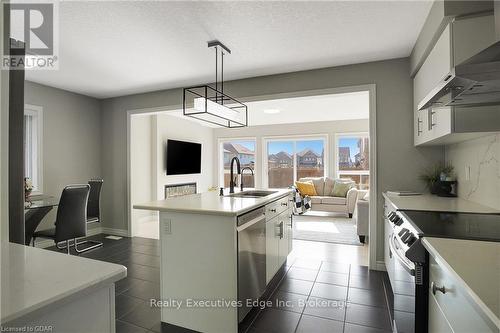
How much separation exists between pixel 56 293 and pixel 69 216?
10.4ft

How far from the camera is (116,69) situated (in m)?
3.38

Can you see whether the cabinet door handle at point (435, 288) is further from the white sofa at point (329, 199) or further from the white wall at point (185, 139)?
the white wall at point (185, 139)

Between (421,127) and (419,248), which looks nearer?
(419,248)

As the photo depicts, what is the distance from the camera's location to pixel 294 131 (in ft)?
25.9

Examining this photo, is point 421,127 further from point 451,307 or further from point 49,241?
point 49,241

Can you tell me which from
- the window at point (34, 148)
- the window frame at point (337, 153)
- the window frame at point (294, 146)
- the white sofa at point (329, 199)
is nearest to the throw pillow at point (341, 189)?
the white sofa at point (329, 199)

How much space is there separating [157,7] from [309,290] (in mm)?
2911

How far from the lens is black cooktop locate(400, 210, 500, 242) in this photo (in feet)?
4.06

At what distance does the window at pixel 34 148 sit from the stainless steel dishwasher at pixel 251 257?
12.4 feet

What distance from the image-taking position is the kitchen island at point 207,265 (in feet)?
5.97

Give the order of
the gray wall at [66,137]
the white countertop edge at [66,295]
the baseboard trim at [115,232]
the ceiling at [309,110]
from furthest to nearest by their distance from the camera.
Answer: the ceiling at [309,110]
the baseboard trim at [115,232]
the gray wall at [66,137]
the white countertop edge at [66,295]

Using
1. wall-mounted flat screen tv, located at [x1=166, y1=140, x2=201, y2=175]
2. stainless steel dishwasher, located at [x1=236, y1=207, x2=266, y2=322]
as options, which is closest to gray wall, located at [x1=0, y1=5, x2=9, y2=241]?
stainless steel dishwasher, located at [x1=236, y1=207, x2=266, y2=322]

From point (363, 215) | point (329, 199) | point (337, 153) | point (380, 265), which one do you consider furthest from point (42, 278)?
point (337, 153)

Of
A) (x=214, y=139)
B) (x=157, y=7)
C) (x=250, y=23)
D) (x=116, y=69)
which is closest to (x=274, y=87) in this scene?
(x=250, y=23)
